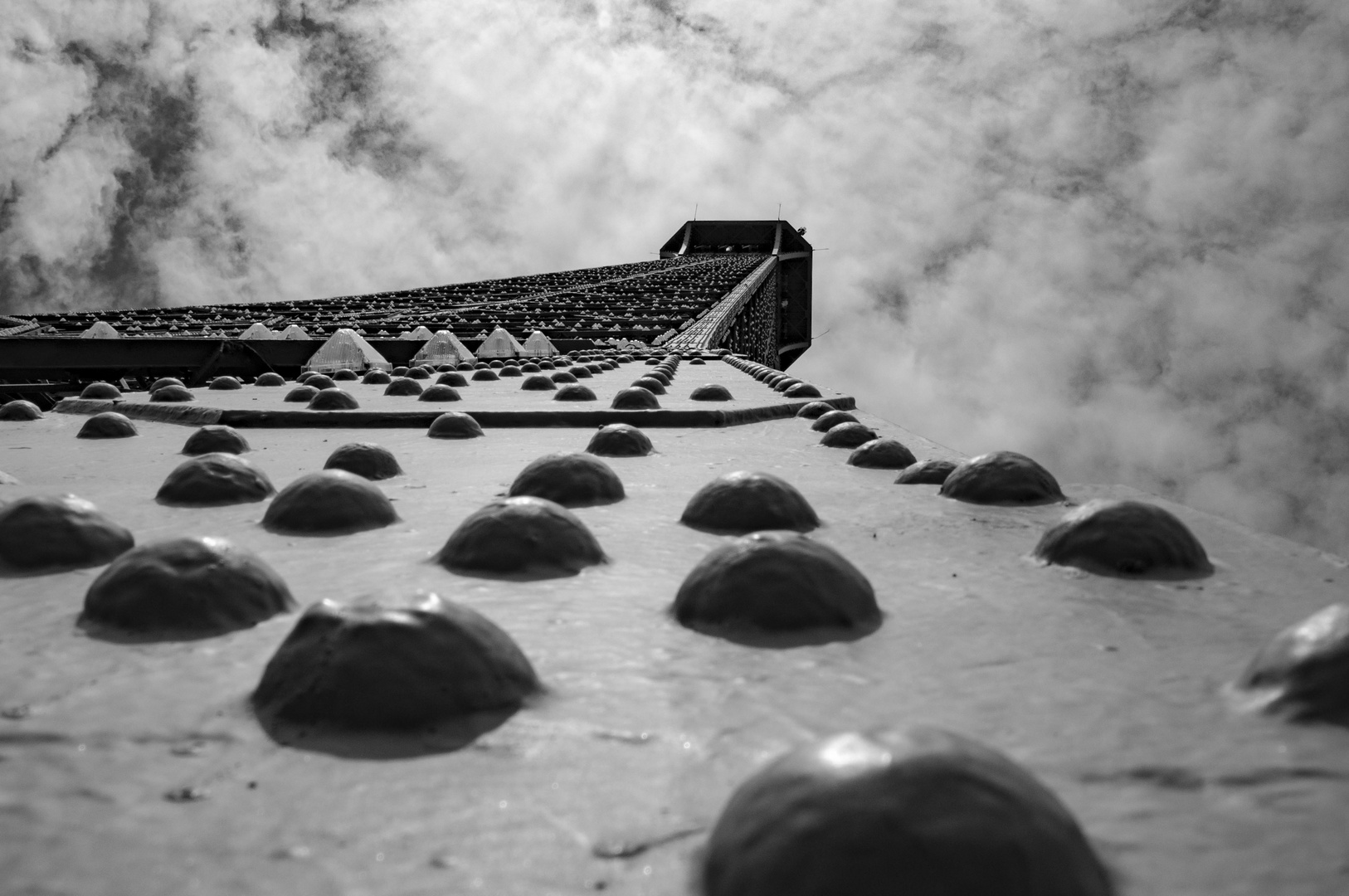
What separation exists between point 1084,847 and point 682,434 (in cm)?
324

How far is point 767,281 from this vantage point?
99.0 ft

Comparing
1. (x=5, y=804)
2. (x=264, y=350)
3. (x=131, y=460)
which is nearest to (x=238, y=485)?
(x=131, y=460)

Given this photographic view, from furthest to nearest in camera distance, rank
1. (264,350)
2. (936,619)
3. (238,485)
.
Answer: (264,350) → (238,485) → (936,619)

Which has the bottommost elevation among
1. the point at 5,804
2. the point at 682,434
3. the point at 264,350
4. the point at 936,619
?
the point at 5,804

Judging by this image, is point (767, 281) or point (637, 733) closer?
point (637, 733)

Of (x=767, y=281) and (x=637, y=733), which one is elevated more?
(x=767, y=281)

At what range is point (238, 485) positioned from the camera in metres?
2.54

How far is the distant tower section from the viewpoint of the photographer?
22719 millimetres

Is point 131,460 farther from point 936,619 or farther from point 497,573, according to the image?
point 936,619

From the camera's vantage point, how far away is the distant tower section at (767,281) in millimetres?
22719

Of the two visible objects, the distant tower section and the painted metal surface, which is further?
the distant tower section

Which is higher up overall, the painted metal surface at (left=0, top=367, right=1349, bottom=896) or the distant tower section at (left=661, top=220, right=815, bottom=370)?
the distant tower section at (left=661, top=220, right=815, bottom=370)

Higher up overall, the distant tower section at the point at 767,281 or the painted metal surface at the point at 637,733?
the distant tower section at the point at 767,281

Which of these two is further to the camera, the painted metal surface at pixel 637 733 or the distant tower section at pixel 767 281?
the distant tower section at pixel 767 281
